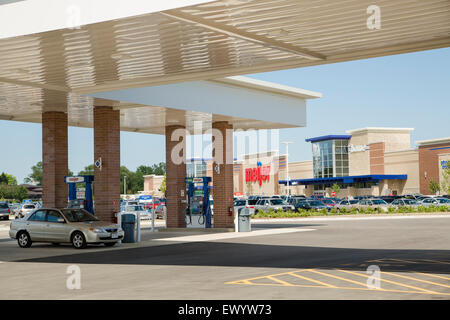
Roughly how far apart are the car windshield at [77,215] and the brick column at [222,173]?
32.4 ft

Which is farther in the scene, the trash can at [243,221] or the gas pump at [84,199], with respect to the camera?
the trash can at [243,221]

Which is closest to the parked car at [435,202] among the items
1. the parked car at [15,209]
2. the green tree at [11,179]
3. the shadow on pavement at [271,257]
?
the shadow on pavement at [271,257]

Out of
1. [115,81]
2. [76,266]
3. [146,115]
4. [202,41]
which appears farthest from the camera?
[146,115]

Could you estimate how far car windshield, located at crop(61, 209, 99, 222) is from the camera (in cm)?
2278

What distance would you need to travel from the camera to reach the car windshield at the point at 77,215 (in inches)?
897

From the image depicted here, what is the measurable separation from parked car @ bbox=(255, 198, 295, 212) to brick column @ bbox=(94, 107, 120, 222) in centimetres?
2695

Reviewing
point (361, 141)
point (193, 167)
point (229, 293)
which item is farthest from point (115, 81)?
point (193, 167)

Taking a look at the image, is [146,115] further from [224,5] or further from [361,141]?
[361,141]

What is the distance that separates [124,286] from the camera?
12445mm

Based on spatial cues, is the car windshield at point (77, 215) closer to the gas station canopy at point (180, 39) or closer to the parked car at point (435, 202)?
the gas station canopy at point (180, 39)

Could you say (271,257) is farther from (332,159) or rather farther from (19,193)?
(19,193)

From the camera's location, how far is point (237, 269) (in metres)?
15.1

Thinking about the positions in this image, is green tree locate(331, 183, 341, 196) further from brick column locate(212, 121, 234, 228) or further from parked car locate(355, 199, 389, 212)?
brick column locate(212, 121, 234, 228)
